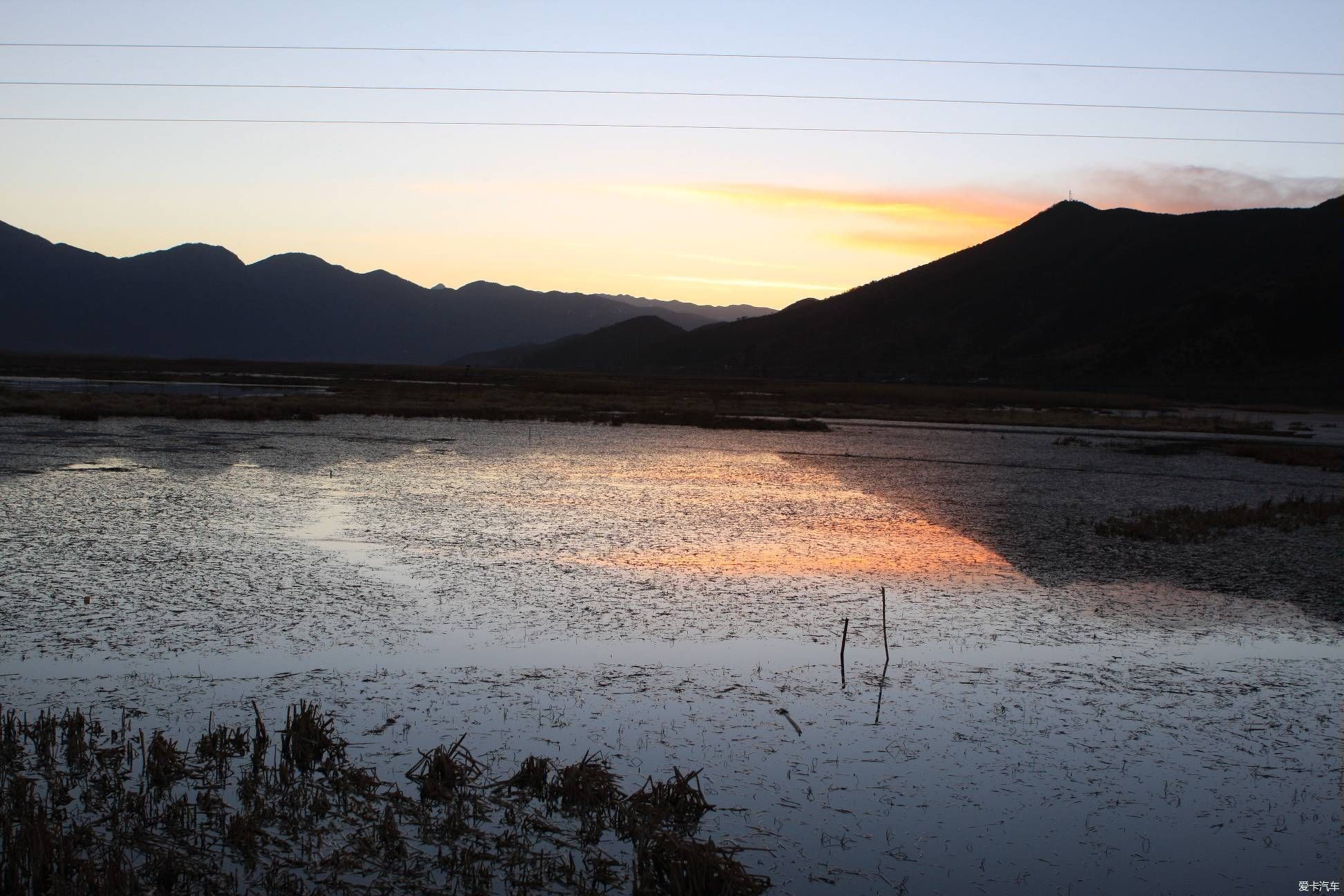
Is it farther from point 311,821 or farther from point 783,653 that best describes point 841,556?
point 311,821

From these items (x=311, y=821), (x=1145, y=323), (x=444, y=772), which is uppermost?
(x=1145, y=323)

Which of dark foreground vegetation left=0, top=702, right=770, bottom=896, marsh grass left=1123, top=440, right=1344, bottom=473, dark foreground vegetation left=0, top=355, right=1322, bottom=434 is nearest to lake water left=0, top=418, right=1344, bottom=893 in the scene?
dark foreground vegetation left=0, top=702, right=770, bottom=896

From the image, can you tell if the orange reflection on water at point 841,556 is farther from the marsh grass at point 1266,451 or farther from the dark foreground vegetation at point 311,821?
the marsh grass at point 1266,451

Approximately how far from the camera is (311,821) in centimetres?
625

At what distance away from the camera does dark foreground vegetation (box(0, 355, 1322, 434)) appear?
45.3 metres

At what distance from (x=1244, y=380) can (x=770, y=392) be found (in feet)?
211

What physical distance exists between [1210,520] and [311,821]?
18.7m

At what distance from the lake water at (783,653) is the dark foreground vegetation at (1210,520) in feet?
2.05

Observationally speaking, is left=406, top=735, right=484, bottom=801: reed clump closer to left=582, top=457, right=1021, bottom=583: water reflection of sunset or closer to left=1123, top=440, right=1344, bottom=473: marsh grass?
left=582, top=457, right=1021, bottom=583: water reflection of sunset

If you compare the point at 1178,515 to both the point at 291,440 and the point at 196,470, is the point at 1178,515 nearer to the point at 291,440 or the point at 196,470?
the point at 196,470

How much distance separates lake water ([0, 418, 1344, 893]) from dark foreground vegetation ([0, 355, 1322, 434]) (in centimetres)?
2336

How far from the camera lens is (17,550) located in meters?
13.8

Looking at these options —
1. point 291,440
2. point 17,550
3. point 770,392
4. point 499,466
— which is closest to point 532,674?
point 17,550

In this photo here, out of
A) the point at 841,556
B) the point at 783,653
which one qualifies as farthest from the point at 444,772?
the point at 841,556
